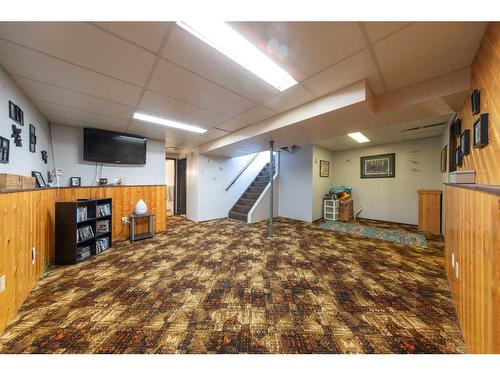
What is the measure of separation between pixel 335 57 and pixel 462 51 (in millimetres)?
1142

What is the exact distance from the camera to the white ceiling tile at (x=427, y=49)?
56.9 inches

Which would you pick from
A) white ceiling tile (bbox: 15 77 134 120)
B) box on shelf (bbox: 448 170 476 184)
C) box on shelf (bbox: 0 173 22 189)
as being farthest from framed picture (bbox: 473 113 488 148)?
box on shelf (bbox: 0 173 22 189)

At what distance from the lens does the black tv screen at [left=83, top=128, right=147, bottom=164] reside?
391cm

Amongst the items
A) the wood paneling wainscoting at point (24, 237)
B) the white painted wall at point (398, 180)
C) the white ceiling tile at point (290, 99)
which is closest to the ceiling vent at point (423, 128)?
the white painted wall at point (398, 180)

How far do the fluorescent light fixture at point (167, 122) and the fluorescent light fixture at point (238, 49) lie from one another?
2269 millimetres

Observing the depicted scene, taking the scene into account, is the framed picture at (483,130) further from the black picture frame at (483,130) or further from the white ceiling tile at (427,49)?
the white ceiling tile at (427,49)

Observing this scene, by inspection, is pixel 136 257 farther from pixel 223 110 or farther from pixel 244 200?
pixel 244 200

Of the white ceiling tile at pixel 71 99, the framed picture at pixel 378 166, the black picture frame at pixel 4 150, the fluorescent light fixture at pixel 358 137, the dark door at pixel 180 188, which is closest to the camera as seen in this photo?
the black picture frame at pixel 4 150

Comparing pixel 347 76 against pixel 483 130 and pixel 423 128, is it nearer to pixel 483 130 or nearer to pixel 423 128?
pixel 483 130

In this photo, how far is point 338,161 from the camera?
703cm

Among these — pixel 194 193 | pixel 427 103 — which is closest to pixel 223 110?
pixel 427 103

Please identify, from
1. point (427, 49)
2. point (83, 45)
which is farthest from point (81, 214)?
point (427, 49)

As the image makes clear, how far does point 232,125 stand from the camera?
3.87 meters

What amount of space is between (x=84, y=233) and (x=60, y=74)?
94.5 inches
